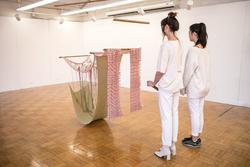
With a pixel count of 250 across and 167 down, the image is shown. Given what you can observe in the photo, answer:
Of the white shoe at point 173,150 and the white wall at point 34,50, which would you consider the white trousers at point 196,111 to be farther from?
the white wall at point 34,50

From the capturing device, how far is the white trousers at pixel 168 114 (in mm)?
2428

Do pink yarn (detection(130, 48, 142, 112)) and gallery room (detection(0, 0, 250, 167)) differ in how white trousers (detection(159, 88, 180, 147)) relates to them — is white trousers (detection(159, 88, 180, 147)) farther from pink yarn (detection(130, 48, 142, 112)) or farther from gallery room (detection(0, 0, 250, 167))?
pink yarn (detection(130, 48, 142, 112))

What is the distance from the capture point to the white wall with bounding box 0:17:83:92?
654 centimetres

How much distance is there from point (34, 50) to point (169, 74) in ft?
19.6

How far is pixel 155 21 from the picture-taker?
6.18 m

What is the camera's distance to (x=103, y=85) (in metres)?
3.49

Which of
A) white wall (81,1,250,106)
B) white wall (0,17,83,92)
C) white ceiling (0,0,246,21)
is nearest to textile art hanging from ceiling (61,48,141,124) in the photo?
white wall (81,1,250,106)

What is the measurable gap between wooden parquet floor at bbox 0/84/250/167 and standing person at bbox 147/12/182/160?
0.51m

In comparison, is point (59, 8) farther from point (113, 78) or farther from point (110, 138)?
point (110, 138)

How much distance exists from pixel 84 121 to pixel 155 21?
12.3 feet

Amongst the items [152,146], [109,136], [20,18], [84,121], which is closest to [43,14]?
[20,18]

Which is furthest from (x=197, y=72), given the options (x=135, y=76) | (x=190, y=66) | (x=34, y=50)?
(x=34, y=50)

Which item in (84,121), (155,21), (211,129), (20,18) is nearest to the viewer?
(211,129)

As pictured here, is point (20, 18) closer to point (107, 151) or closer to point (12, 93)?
point (12, 93)
